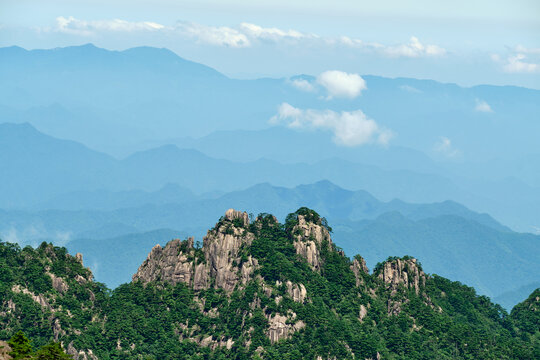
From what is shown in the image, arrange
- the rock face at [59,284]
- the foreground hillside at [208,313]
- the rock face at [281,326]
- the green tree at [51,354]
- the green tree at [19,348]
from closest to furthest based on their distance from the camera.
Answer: the green tree at [51,354] < the green tree at [19,348] < the foreground hillside at [208,313] < the rock face at [281,326] < the rock face at [59,284]

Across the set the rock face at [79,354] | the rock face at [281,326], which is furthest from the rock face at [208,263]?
the rock face at [79,354]

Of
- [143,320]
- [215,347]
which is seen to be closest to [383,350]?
[215,347]

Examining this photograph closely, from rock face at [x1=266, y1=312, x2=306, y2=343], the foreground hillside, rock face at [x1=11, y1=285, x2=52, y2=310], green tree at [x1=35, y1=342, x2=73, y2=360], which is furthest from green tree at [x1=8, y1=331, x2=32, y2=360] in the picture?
rock face at [x1=266, y1=312, x2=306, y2=343]

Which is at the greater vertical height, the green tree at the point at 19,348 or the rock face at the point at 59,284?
the rock face at the point at 59,284

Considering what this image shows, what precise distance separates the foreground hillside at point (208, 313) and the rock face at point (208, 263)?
20cm

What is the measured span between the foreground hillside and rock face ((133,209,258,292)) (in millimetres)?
198

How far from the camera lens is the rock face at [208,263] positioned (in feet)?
639

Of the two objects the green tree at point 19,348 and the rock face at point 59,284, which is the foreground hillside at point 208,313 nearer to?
the rock face at point 59,284

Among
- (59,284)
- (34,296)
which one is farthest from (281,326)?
(34,296)

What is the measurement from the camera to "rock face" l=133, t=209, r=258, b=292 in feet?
639

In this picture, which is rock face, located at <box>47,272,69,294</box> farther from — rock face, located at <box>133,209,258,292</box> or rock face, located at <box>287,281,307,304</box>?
rock face, located at <box>287,281,307,304</box>

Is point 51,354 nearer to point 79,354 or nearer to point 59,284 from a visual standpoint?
point 79,354

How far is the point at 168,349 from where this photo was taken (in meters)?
181

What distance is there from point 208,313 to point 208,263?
1073cm
